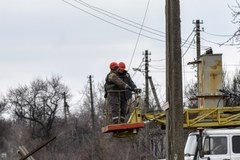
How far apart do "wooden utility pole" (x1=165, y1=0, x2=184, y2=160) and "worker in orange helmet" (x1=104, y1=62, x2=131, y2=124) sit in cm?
411

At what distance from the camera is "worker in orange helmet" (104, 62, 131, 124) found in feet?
57.0

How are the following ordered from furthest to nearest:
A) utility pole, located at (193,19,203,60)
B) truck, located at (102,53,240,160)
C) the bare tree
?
1. the bare tree
2. utility pole, located at (193,19,203,60)
3. truck, located at (102,53,240,160)

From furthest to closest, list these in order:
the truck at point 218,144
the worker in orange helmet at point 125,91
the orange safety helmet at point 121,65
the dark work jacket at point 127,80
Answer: the truck at point 218,144 → the dark work jacket at point 127,80 → the worker in orange helmet at point 125,91 → the orange safety helmet at point 121,65

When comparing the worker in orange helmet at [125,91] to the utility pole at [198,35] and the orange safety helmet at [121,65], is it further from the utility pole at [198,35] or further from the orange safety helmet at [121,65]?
the utility pole at [198,35]

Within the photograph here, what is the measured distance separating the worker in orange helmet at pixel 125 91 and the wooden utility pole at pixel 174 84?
4123 mm

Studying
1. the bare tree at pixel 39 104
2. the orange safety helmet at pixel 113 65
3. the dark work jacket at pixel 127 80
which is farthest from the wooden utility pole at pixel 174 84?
the bare tree at pixel 39 104

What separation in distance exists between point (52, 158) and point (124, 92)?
1482 inches

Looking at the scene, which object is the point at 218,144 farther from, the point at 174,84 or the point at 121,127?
the point at 174,84

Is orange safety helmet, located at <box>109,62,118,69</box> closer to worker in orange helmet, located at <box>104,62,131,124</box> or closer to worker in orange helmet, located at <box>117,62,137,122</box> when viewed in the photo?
worker in orange helmet, located at <box>104,62,131,124</box>

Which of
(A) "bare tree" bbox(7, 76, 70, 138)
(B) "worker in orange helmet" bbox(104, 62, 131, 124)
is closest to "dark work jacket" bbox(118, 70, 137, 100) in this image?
(B) "worker in orange helmet" bbox(104, 62, 131, 124)

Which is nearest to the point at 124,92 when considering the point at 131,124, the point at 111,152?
the point at 131,124

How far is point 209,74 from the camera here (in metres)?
21.0

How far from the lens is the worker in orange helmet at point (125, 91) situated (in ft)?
57.3

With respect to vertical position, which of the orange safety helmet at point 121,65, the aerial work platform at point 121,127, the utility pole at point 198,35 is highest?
the utility pole at point 198,35
